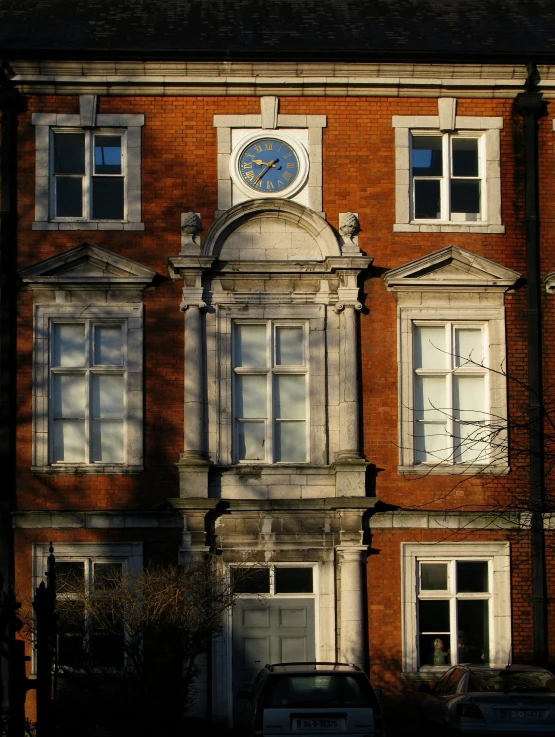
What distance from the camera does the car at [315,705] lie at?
13930mm

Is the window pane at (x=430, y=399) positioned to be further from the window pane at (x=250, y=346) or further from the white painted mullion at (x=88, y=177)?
the white painted mullion at (x=88, y=177)

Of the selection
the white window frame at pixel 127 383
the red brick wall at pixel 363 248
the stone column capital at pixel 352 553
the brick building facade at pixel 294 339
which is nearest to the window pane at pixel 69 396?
the brick building facade at pixel 294 339

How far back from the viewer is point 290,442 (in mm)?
20297

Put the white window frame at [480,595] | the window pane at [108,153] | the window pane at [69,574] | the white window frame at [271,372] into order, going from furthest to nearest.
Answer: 1. the window pane at [108,153]
2. the white window frame at [271,372]
3. the white window frame at [480,595]
4. the window pane at [69,574]

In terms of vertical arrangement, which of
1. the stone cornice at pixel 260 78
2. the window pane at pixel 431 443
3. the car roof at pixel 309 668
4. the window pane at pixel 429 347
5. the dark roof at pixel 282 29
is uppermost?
the dark roof at pixel 282 29

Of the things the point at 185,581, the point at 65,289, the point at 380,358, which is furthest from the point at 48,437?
the point at 380,358

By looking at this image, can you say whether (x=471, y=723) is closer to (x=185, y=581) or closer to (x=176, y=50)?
(x=185, y=581)

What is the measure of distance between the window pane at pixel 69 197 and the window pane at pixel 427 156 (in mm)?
5484

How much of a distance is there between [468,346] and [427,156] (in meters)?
3.25

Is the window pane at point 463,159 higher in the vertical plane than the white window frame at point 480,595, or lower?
higher

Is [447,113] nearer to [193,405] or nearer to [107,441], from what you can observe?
[193,405]

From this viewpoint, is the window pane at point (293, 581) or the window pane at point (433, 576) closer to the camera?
the window pane at point (293, 581)

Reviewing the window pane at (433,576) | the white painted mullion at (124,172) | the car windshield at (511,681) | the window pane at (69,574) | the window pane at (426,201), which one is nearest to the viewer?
the car windshield at (511,681)

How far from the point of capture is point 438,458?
20.3 metres
